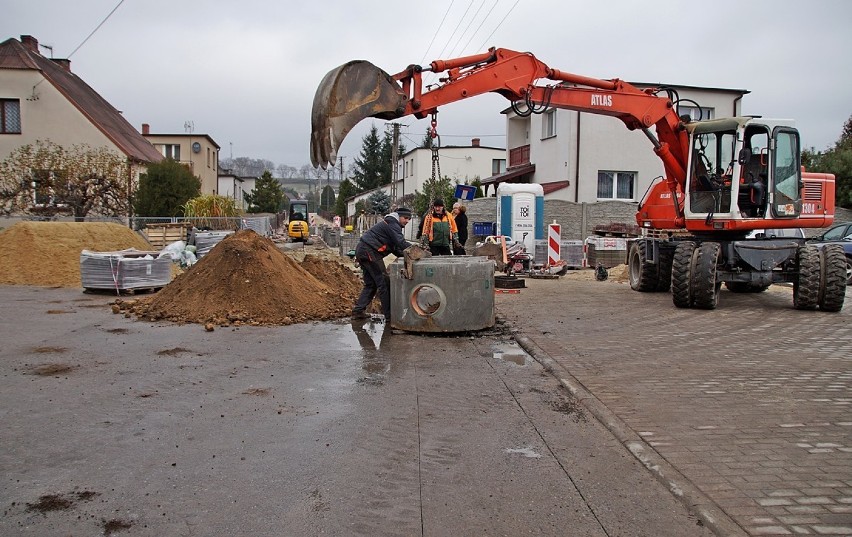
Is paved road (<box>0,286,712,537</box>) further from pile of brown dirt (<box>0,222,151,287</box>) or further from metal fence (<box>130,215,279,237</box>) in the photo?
metal fence (<box>130,215,279,237</box>)

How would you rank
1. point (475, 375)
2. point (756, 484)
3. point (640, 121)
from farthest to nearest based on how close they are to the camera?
point (640, 121)
point (475, 375)
point (756, 484)

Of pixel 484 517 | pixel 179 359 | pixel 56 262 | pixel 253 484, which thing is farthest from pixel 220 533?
pixel 56 262

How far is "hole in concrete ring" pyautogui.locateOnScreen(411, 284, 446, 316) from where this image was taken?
381 inches

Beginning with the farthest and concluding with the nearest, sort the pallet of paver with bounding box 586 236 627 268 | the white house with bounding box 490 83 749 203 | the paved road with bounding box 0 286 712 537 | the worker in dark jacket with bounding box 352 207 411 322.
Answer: the white house with bounding box 490 83 749 203, the pallet of paver with bounding box 586 236 627 268, the worker in dark jacket with bounding box 352 207 411 322, the paved road with bounding box 0 286 712 537

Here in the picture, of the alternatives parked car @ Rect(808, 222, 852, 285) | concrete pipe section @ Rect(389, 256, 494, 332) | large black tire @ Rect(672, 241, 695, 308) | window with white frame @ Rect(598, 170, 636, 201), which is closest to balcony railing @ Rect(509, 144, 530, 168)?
window with white frame @ Rect(598, 170, 636, 201)

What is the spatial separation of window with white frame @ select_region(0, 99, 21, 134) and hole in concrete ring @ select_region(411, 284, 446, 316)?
29.5 meters

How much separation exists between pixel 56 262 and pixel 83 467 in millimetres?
14402

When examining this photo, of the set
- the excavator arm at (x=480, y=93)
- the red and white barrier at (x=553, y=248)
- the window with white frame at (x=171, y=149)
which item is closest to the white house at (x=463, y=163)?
the window with white frame at (x=171, y=149)

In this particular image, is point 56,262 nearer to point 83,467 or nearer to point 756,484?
point 83,467

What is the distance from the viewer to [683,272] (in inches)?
478

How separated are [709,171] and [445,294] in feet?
21.9

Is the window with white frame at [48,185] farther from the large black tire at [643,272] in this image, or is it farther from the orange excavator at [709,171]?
the large black tire at [643,272]

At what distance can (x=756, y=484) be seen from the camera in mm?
4367

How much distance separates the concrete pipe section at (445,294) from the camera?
9609 mm
